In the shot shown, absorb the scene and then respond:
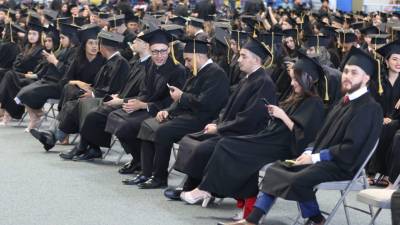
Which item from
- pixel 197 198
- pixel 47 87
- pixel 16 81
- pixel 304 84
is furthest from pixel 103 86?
pixel 304 84

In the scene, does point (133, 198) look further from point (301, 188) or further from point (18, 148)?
point (18, 148)

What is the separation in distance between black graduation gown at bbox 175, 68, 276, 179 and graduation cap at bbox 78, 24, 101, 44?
332 centimetres

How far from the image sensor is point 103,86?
10383 millimetres

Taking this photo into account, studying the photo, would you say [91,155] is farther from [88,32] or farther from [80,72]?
[88,32]

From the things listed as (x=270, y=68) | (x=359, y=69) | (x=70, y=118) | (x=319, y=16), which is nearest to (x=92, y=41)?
(x=70, y=118)

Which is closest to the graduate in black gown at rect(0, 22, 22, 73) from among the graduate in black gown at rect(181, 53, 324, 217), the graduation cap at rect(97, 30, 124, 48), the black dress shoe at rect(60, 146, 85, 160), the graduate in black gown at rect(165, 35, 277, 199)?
the graduation cap at rect(97, 30, 124, 48)

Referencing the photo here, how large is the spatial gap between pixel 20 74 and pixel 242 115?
6.13 meters

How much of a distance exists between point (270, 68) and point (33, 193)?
10.3ft

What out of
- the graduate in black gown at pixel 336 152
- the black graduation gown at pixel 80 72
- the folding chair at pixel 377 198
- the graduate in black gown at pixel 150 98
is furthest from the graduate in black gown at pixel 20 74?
the folding chair at pixel 377 198

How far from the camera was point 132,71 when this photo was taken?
9.70m

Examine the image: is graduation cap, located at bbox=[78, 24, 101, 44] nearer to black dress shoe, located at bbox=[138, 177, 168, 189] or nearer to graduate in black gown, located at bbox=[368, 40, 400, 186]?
black dress shoe, located at bbox=[138, 177, 168, 189]

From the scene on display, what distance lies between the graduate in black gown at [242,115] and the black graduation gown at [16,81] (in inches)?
213

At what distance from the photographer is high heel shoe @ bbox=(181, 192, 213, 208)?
297 inches

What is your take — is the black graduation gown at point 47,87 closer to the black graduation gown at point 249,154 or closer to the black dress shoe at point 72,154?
the black dress shoe at point 72,154
